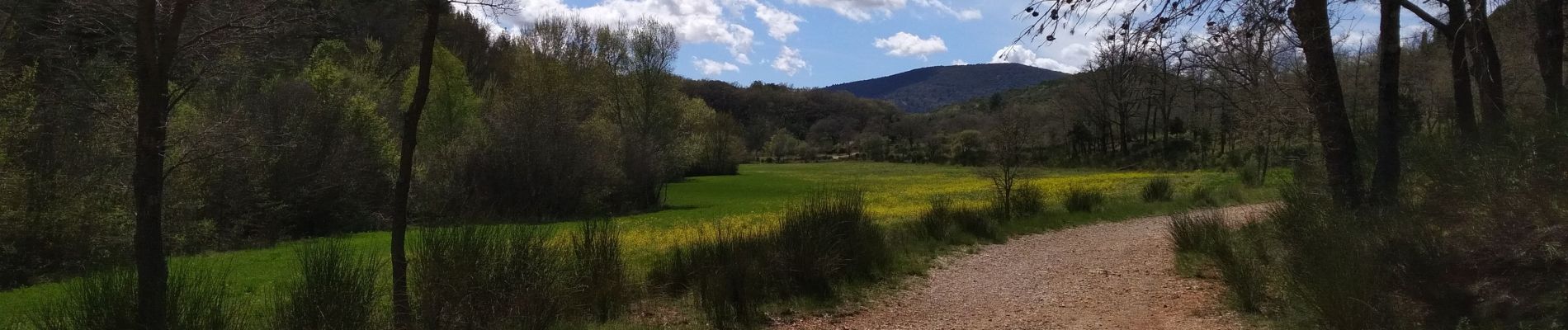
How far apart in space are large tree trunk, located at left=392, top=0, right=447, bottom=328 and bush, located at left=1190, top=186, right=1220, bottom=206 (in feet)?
66.7

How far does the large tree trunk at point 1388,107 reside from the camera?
6.29m

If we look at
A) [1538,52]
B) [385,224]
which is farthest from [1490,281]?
[385,224]

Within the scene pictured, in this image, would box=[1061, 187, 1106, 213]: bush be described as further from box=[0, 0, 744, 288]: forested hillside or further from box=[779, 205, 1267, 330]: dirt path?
box=[0, 0, 744, 288]: forested hillside

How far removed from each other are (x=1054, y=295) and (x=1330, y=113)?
10.6ft

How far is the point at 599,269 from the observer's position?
7258 millimetres

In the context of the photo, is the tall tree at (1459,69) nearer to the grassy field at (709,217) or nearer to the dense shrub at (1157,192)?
the grassy field at (709,217)

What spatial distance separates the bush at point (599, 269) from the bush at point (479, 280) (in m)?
1.22

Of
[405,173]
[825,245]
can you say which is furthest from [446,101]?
[405,173]

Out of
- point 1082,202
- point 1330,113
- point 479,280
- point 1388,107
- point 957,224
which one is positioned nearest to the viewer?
point 479,280

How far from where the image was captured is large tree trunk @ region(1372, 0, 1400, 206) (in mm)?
6285

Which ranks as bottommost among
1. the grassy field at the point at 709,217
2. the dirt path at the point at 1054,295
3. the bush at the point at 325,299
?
the dirt path at the point at 1054,295

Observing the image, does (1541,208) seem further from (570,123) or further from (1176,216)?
(570,123)

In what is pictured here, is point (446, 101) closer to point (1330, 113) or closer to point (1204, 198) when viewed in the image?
point (1204, 198)

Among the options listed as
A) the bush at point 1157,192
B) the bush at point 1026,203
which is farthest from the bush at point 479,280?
the bush at point 1157,192
